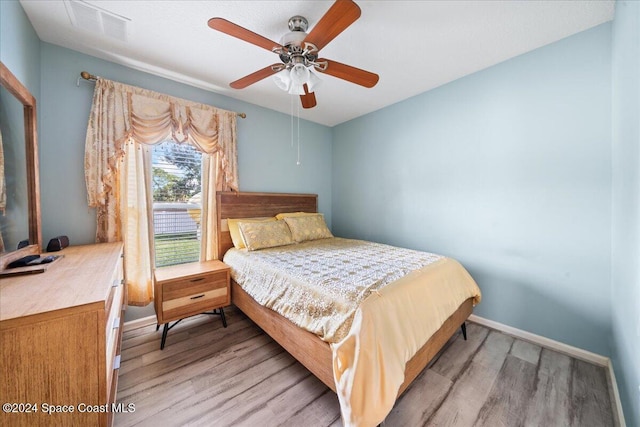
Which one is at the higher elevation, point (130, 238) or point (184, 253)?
point (130, 238)

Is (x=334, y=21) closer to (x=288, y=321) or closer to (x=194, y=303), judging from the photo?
(x=288, y=321)

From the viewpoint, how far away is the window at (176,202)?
245 centimetres

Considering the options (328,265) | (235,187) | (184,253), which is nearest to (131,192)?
(184,253)

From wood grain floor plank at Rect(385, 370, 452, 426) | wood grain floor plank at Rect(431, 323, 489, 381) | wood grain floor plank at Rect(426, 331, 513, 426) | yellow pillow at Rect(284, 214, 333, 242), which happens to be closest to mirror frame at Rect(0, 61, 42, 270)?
yellow pillow at Rect(284, 214, 333, 242)

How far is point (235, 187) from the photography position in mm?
2832

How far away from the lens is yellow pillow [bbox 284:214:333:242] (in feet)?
9.72

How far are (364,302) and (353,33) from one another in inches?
78.5

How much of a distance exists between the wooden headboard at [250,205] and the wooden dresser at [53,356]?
180 centimetres

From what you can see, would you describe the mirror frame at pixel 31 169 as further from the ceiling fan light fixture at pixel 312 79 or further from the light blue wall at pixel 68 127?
the ceiling fan light fixture at pixel 312 79

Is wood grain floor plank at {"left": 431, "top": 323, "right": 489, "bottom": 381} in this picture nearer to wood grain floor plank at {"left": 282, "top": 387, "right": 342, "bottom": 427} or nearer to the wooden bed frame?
the wooden bed frame

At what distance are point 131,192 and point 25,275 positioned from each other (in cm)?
128

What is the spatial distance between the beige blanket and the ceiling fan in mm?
1487

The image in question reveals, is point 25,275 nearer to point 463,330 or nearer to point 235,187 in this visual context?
point 235,187

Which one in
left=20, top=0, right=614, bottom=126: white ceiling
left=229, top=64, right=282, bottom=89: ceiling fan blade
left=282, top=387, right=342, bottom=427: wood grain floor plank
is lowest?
left=282, top=387, right=342, bottom=427: wood grain floor plank
